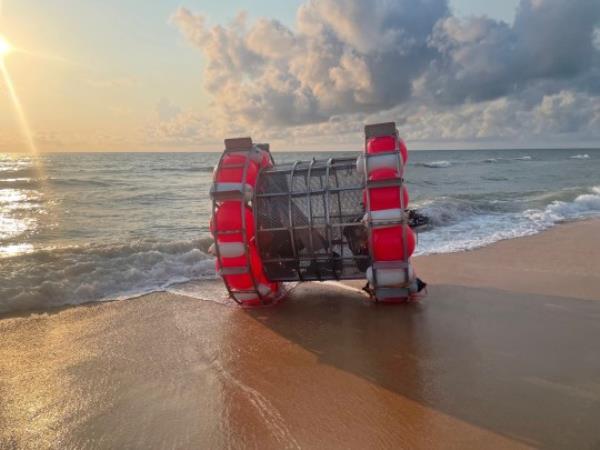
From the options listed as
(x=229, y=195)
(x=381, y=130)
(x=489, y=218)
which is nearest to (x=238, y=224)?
(x=229, y=195)

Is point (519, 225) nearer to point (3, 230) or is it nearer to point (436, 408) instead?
point (436, 408)

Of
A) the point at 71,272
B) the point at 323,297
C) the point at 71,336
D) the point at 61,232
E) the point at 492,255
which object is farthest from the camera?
the point at 61,232

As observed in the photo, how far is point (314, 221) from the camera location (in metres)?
6.51

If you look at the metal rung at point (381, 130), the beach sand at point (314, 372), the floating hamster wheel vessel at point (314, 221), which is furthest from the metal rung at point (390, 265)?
the metal rung at point (381, 130)

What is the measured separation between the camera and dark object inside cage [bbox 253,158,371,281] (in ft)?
21.4

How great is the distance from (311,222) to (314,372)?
2223 millimetres

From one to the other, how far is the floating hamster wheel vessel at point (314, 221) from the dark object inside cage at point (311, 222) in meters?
0.01

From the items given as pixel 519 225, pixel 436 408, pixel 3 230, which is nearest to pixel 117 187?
pixel 3 230

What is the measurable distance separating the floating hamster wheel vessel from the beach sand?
653mm

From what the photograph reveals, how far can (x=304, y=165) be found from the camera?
22.7 ft

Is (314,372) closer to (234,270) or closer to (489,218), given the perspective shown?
(234,270)

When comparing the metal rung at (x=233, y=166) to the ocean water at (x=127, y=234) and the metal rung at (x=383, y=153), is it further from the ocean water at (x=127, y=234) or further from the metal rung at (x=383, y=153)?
the ocean water at (x=127, y=234)

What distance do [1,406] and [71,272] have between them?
4.14 meters

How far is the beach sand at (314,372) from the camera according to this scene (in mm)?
3898
